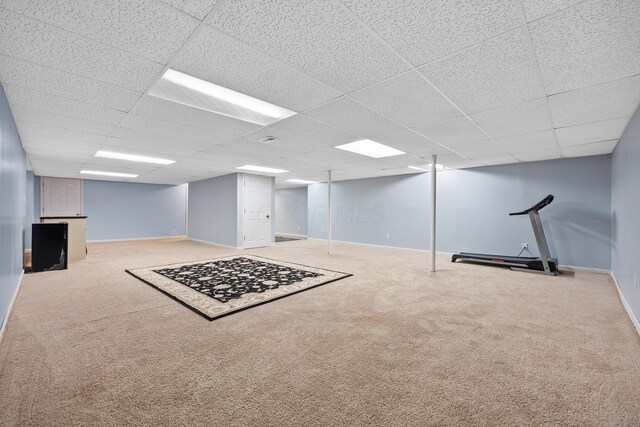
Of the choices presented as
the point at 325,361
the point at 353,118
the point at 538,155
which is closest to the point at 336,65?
the point at 353,118

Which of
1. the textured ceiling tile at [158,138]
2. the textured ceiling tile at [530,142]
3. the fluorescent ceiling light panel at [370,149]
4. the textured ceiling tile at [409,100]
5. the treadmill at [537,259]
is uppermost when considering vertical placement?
the fluorescent ceiling light panel at [370,149]

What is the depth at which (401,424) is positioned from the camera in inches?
56.6

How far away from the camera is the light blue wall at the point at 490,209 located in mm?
5375

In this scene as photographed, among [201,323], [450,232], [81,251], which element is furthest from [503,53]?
[81,251]

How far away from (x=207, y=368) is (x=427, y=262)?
5400 mm

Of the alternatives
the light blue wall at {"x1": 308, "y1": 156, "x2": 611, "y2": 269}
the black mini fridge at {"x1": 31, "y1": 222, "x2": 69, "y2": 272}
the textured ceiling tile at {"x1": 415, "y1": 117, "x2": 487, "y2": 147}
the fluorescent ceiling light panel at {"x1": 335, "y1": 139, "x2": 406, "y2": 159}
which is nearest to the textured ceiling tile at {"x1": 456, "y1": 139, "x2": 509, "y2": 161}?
the textured ceiling tile at {"x1": 415, "y1": 117, "x2": 487, "y2": 147}

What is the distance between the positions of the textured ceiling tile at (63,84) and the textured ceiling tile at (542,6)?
10.2 ft

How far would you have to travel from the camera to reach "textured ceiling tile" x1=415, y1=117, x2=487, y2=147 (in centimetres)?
354

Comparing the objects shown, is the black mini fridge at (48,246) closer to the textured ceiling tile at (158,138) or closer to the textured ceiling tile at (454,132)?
the textured ceiling tile at (158,138)

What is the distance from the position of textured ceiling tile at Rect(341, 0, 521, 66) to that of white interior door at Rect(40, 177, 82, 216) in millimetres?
11809

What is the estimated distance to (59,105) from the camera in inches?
114

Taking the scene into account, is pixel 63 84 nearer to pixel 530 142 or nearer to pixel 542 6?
pixel 542 6

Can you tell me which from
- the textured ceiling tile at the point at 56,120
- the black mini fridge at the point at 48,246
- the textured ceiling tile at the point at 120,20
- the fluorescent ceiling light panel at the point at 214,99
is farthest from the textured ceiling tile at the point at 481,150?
the black mini fridge at the point at 48,246

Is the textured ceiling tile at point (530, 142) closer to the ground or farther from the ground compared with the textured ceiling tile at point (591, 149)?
farther from the ground
